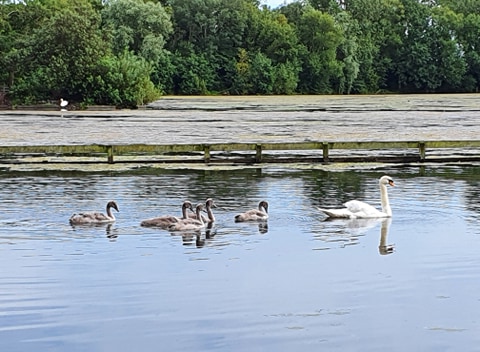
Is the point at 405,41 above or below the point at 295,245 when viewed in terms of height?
above

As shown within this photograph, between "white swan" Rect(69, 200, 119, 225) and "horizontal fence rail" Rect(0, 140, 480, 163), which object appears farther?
"horizontal fence rail" Rect(0, 140, 480, 163)

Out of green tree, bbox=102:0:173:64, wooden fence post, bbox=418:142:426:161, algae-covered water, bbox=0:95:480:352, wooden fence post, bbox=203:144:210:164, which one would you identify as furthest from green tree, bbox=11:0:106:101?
algae-covered water, bbox=0:95:480:352

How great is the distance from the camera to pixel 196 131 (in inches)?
1800

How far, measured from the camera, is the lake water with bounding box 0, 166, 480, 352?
32.8 ft

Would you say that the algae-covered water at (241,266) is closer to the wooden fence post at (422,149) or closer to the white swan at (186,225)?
the white swan at (186,225)

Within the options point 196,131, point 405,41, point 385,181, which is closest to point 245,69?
point 405,41

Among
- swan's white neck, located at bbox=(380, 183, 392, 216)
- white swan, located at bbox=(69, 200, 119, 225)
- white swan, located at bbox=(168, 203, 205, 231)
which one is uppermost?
swan's white neck, located at bbox=(380, 183, 392, 216)

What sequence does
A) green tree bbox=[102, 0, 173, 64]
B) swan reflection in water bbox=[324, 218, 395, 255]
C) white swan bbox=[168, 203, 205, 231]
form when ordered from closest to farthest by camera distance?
swan reflection in water bbox=[324, 218, 395, 255] < white swan bbox=[168, 203, 205, 231] < green tree bbox=[102, 0, 173, 64]

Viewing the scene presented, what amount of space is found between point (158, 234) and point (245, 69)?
3741 inches

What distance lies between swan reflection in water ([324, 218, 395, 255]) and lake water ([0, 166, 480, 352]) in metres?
0.04

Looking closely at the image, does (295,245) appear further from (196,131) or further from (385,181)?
(196,131)

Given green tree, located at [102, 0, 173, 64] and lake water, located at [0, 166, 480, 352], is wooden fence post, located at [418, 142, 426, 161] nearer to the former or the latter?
lake water, located at [0, 166, 480, 352]

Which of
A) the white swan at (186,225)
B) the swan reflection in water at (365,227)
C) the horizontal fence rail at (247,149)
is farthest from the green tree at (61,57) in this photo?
the white swan at (186,225)

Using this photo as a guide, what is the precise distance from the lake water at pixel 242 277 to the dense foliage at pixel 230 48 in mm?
57323
